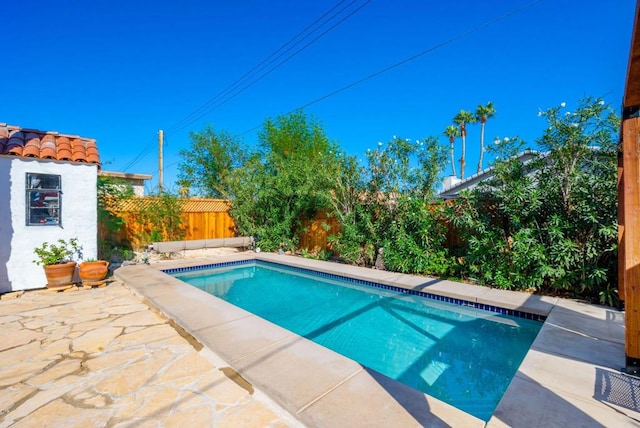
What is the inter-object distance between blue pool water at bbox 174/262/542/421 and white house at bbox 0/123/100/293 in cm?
297

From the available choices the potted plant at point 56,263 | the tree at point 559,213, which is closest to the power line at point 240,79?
the tree at point 559,213

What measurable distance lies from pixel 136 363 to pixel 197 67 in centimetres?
1348

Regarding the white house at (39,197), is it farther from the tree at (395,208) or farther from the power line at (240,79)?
the power line at (240,79)

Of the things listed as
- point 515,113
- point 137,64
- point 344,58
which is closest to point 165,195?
point 137,64

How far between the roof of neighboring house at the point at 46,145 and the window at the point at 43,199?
16.7 inches

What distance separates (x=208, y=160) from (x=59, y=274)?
13.2 metres

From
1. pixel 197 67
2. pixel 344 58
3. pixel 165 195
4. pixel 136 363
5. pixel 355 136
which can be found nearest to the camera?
pixel 136 363

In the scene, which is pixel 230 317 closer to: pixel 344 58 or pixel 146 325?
pixel 146 325

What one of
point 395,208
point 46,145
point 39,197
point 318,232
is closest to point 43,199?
point 39,197

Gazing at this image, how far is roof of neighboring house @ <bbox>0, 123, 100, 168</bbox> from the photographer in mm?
5402

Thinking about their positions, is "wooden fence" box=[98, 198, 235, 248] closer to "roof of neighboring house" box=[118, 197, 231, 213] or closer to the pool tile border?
"roof of neighboring house" box=[118, 197, 231, 213]

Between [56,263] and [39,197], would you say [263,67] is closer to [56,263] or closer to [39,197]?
[39,197]

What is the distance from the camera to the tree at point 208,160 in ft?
57.3

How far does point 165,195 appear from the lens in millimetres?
10305
